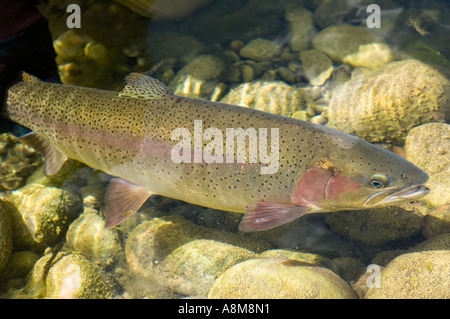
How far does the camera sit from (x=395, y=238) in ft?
11.1

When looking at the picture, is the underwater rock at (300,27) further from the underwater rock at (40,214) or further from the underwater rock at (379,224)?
the underwater rock at (40,214)

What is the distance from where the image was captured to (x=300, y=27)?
5828 millimetres

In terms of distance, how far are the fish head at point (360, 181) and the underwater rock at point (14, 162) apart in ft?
11.3

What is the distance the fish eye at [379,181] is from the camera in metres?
2.68

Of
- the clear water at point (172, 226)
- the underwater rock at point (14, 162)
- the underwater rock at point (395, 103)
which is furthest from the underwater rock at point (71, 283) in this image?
the underwater rock at point (395, 103)

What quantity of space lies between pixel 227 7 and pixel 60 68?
3.79 m

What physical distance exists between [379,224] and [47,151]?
159 inches

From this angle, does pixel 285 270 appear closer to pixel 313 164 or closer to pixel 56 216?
pixel 313 164

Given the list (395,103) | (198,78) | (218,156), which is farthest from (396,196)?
(198,78)

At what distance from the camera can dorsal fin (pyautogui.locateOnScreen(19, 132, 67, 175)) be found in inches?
148

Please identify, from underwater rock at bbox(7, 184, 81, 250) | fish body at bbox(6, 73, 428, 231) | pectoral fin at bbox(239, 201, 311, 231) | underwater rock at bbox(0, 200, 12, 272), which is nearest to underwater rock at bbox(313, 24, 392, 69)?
fish body at bbox(6, 73, 428, 231)

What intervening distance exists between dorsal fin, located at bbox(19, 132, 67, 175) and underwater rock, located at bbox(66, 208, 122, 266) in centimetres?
74

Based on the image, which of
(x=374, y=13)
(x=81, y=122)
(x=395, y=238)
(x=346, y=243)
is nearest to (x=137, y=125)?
(x=81, y=122)

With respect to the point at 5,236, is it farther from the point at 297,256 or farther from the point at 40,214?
the point at 297,256
